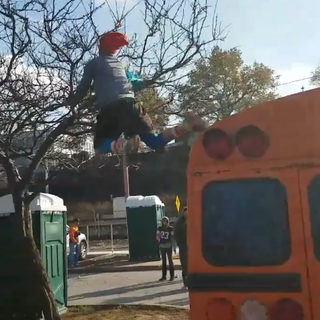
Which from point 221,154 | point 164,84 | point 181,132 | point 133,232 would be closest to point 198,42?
point 164,84

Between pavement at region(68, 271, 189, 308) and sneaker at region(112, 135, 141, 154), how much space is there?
5.44 metres

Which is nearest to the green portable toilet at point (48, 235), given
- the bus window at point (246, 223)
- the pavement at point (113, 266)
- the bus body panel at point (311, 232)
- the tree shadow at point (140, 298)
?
the tree shadow at point (140, 298)

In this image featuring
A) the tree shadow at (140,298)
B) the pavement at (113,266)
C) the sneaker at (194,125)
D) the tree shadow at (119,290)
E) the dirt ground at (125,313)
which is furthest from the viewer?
the pavement at (113,266)

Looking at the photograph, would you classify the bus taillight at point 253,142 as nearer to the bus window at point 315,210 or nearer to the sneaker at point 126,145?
the bus window at point 315,210

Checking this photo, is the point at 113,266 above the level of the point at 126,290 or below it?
above

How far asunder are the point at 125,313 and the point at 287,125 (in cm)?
673

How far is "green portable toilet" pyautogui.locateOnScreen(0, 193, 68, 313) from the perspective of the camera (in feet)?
29.7

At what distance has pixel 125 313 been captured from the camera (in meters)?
9.45

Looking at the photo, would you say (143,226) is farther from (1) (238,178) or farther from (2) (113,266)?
(1) (238,178)

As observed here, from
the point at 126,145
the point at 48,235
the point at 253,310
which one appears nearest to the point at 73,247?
the point at 48,235

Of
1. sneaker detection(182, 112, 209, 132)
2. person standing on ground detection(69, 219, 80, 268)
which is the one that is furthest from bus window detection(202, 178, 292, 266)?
person standing on ground detection(69, 219, 80, 268)

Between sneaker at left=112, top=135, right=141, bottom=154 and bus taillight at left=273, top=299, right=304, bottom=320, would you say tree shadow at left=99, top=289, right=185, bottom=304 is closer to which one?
sneaker at left=112, top=135, right=141, bottom=154

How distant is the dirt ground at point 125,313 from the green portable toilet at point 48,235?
388 millimetres

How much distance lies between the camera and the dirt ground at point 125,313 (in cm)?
900
